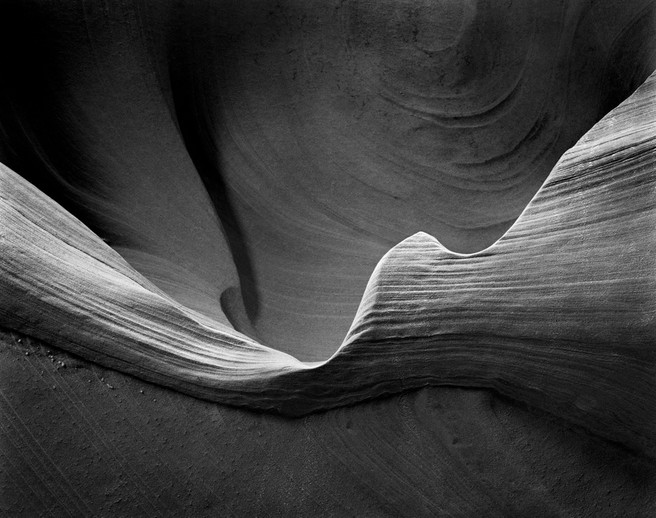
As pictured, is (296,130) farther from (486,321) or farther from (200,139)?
(486,321)

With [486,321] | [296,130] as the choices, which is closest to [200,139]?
[296,130]

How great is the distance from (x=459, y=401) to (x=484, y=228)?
30cm

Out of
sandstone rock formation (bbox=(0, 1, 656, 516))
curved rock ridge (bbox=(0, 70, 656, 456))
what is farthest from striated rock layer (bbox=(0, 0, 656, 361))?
A: curved rock ridge (bbox=(0, 70, 656, 456))

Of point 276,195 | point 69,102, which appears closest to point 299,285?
point 276,195

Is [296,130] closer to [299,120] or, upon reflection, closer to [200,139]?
[299,120]

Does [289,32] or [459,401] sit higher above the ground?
[289,32]

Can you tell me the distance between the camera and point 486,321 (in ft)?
3.28

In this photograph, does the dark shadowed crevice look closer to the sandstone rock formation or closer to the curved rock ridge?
the sandstone rock formation

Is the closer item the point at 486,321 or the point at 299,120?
the point at 486,321

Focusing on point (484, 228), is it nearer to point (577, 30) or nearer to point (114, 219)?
point (577, 30)

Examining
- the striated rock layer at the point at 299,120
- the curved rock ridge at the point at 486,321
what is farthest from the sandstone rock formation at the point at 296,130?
the curved rock ridge at the point at 486,321

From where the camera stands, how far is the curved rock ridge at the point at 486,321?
1.00 metres

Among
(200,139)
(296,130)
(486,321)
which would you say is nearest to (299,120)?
(296,130)

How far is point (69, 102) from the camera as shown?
4.16 feet
